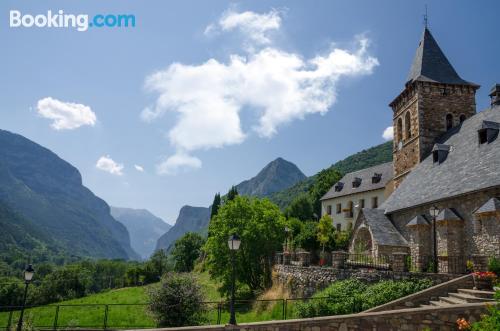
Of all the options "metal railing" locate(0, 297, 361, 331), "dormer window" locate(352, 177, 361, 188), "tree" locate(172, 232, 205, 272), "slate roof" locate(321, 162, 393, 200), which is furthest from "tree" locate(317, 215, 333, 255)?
"tree" locate(172, 232, 205, 272)

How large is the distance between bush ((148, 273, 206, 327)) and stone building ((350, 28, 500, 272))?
10.6m

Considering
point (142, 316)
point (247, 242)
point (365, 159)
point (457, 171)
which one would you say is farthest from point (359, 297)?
point (365, 159)

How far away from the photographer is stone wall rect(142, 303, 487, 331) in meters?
10.7

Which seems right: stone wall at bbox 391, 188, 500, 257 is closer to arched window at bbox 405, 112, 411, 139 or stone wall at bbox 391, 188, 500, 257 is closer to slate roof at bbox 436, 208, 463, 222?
slate roof at bbox 436, 208, 463, 222

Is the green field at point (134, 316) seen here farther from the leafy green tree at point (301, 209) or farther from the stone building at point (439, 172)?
the leafy green tree at point (301, 209)

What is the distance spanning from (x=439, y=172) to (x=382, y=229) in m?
4.70

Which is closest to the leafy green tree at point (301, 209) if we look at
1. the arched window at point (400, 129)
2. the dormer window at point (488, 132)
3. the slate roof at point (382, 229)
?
the arched window at point (400, 129)

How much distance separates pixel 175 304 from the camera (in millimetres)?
15953

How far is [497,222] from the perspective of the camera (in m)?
15.7

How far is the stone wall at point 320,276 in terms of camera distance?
51.0ft

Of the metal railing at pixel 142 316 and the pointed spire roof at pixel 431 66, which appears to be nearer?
the metal railing at pixel 142 316

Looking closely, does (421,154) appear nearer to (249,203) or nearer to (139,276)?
(249,203)

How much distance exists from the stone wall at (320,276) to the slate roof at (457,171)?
488 centimetres

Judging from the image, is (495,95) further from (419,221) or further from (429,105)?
(419,221)
